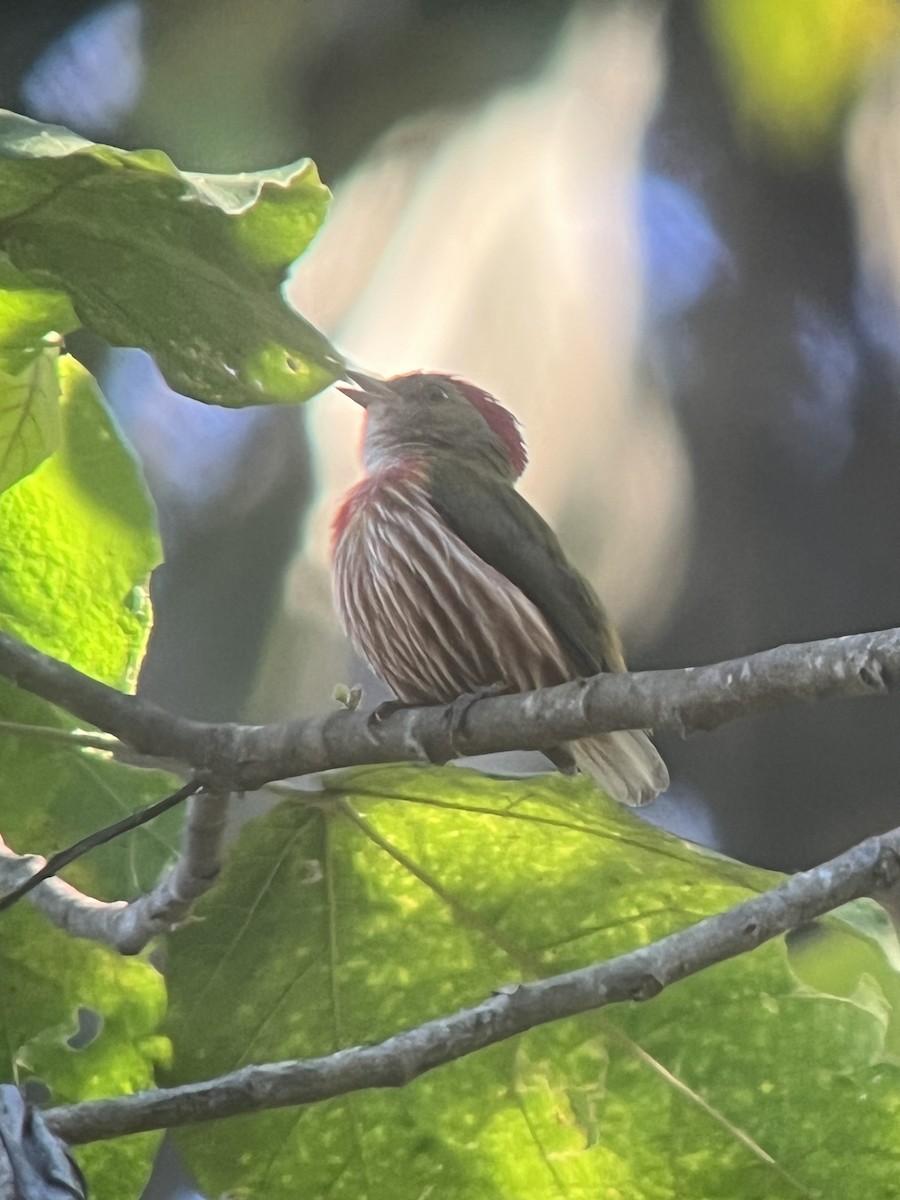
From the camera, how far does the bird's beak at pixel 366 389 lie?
3.67 feet

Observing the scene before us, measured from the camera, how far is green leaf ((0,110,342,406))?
0.85 m

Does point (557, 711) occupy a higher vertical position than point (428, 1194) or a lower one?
higher

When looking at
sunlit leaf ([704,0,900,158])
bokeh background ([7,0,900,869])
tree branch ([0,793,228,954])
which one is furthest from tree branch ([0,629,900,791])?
sunlit leaf ([704,0,900,158])

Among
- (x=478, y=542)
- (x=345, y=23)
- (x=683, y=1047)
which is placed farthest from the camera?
(x=345, y=23)

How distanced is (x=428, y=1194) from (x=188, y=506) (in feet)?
1.96

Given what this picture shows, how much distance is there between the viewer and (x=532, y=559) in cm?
104

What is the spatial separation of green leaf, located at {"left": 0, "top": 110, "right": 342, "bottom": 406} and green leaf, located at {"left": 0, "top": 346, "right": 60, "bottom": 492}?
119 millimetres

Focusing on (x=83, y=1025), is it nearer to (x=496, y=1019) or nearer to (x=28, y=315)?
(x=496, y=1019)

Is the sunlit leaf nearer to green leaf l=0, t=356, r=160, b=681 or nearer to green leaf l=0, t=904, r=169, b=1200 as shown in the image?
green leaf l=0, t=356, r=160, b=681

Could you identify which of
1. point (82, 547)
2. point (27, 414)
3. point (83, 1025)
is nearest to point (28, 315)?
point (27, 414)

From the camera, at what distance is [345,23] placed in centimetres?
115

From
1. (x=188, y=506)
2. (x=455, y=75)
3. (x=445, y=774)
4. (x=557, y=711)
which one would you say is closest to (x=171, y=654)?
(x=188, y=506)

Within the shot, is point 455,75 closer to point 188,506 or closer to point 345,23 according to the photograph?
point 345,23

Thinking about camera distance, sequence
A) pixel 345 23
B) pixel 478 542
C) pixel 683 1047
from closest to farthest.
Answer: pixel 683 1047 < pixel 478 542 < pixel 345 23
